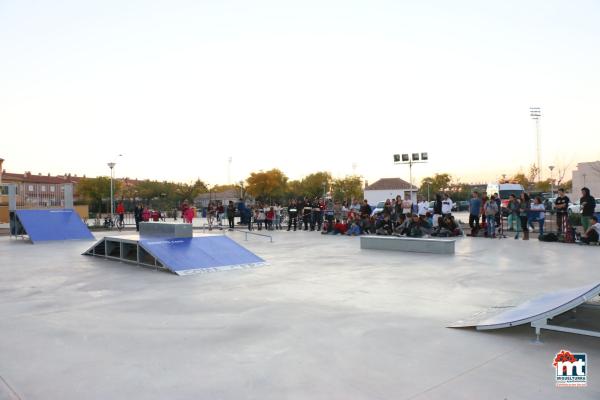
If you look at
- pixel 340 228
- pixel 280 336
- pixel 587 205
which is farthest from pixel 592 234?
pixel 280 336

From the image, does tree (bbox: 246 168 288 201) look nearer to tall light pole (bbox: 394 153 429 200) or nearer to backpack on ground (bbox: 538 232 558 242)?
tall light pole (bbox: 394 153 429 200)

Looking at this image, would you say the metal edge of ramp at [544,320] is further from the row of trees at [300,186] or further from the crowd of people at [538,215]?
the row of trees at [300,186]

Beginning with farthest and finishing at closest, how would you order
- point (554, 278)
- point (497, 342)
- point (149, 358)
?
point (554, 278) < point (497, 342) < point (149, 358)

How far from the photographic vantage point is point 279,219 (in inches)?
898

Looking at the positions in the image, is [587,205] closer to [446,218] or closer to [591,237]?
[591,237]

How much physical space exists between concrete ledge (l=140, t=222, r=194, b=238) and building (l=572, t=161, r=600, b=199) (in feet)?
181

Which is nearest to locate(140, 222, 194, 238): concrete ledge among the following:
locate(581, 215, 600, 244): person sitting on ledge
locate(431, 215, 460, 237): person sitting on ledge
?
locate(431, 215, 460, 237): person sitting on ledge

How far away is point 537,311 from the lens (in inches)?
173

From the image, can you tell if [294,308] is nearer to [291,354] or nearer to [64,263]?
[291,354]

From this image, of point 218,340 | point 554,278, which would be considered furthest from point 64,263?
point 554,278

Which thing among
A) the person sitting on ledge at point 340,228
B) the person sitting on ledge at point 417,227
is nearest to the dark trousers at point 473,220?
the person sitting on ledge at point 417,227

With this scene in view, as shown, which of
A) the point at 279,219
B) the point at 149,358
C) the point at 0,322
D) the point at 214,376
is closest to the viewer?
the point at 214,376

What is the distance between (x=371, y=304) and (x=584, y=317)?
2.40 m

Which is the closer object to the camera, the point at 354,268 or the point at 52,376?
the point at 52,376
